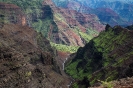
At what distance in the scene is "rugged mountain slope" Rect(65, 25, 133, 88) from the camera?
4195 inches

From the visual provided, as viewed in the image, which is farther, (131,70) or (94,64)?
(94,64)

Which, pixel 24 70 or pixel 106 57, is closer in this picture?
pixel 24 70

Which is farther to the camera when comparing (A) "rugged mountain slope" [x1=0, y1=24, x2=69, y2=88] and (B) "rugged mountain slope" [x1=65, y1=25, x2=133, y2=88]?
(B) "rugged mountain slope" [x1=65, y1=25, x2=133, y2=88]

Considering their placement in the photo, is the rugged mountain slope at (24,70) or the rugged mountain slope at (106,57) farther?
the rugged mountain slope at (106,57)

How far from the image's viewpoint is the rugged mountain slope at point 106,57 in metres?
107

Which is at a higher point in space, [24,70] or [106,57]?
[24,70]

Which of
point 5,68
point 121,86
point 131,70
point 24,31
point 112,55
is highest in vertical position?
point 121,86

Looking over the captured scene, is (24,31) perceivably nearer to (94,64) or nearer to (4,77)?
(94,64)

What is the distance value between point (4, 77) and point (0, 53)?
9.75 metres

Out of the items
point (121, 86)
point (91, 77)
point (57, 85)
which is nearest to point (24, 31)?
point (57, 85)

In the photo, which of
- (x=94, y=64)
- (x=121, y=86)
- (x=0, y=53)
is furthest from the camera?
(x=94, y=64)

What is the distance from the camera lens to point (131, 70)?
84.1 m

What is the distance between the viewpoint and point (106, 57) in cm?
13550

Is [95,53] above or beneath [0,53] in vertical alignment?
beneath
